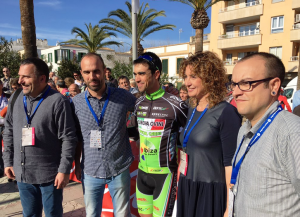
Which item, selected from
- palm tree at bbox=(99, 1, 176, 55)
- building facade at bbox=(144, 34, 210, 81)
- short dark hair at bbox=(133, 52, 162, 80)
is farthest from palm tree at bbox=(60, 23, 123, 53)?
short dark hair at bbox=(133, 52, 162, 80)

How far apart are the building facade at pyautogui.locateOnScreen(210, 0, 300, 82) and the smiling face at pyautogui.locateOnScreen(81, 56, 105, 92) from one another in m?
24.8

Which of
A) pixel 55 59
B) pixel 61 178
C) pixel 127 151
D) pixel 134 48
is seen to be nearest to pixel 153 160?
pixel 127 151

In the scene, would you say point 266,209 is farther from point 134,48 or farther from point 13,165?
point 134,48

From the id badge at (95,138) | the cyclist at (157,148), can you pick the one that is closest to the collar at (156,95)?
the cyclist at (157,148)

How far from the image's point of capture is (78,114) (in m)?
2.49

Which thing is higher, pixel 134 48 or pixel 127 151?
pixel 134 48

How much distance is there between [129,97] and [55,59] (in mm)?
42386

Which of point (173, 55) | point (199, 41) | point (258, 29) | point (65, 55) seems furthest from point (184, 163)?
point (65, 55)

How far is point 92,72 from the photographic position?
244 centimetres

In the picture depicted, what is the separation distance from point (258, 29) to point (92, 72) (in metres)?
28.0

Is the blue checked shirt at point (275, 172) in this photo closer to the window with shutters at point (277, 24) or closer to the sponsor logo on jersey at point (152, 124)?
the sponsor logo on jersey at point (152, 124)

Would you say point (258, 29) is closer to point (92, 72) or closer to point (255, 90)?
point (92, 72)

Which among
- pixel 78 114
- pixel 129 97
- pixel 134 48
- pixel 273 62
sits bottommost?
pixel 78 114

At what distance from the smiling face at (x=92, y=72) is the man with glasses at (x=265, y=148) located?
→ 151cm
